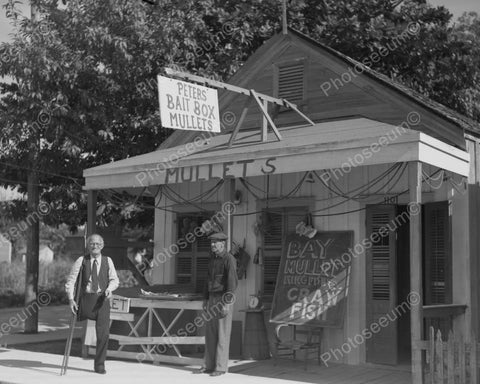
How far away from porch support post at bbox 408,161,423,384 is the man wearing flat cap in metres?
2.54

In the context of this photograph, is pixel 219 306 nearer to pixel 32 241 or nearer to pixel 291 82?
pixel 291 82

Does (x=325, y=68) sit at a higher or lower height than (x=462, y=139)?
higher

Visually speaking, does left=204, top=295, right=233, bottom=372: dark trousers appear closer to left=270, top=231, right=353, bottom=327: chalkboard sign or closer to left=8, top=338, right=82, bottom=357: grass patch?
left=270, top=231, right=353, bottom=327: chalkboard sign

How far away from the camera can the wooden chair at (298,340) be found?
995 centimetres

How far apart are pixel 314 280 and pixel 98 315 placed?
332cm

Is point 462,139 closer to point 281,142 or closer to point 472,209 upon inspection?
point 472,209

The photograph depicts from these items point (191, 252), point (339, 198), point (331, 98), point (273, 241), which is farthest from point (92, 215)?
point (331, 98)

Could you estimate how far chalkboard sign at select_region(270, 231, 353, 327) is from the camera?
410 inches

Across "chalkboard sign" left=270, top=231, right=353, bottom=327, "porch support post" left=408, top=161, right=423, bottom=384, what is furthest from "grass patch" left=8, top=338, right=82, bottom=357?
"porch support post" left=408, top=161, right=423, bottom=384

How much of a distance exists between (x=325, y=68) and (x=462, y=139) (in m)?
3.12

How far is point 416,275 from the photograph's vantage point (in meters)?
8.02

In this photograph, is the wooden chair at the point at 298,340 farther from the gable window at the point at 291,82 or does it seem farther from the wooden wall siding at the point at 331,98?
the gable window at the point at 291,82

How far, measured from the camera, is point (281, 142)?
10.4 metres

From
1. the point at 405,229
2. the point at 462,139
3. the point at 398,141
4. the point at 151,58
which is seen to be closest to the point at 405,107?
the point at 462,139
